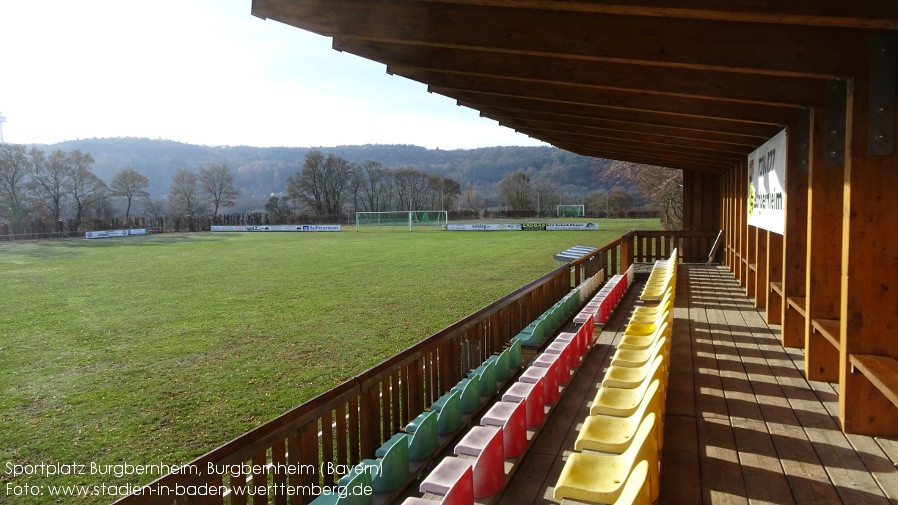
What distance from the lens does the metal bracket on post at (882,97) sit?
9.69ft

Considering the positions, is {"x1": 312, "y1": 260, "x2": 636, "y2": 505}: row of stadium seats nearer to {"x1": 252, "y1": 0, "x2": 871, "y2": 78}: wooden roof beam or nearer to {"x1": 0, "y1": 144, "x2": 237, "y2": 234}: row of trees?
{"x1": 252, "y1": 0, "x2": 871, "y2": 78}: wooden roof beam

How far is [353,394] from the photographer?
364cm

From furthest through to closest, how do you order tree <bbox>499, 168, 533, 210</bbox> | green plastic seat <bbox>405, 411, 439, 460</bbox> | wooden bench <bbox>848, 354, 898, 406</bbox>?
tree <bbox>499, 168, 533, 210</bbox> < green plastic seat <bbox>405, 411, 439, 460</bbox> < wooden bench <bbox>848, 354, 898, 406</bbox>

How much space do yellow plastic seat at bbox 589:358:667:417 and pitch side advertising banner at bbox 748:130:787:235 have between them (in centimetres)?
290

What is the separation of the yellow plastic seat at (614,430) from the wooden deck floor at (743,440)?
1.28ft

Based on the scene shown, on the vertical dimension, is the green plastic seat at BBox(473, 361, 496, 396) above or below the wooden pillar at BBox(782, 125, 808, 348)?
below

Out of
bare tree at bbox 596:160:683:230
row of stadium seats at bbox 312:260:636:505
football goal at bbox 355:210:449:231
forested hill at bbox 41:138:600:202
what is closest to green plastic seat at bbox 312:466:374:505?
row of stadium seats at bbox 312:260:636:505

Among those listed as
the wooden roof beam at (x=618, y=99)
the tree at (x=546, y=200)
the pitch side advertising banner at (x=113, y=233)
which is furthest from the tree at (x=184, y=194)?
the wooden roof beam at (x=618, y=99)

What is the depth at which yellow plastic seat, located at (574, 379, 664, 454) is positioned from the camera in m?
2.57

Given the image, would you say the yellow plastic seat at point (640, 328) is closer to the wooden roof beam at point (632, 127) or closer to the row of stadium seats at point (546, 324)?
the row of stadium seats at point (546, 324)

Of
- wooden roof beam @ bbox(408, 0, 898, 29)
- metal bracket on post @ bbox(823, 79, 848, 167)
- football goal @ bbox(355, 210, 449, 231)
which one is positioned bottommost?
football goal @ bbox(355, 210, 449, 231)

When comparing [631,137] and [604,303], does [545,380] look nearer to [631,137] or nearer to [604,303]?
[604,303]

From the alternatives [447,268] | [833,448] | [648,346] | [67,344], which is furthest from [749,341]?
[447,268]

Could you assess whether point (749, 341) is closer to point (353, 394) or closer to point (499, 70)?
point (499, 70)
